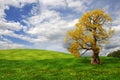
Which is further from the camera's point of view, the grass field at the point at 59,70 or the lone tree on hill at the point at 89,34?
the lone tree on hill at the point at 89,34

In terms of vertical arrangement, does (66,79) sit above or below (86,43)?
below

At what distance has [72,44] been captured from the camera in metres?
63.8

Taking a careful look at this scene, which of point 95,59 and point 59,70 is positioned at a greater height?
point 95,59

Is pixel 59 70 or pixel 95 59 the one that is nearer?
pixel 59 70

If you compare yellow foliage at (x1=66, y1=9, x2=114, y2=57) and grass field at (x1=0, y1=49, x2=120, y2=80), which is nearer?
grass field at (x1=0, y1=49, x2=120, y2=80)

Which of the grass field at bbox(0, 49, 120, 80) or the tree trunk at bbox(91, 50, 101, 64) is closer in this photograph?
the grass field at bbox(0, 49, 120, 80)

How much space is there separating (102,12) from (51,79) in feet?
119

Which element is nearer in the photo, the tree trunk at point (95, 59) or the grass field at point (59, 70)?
the grass field at point (59, 70)

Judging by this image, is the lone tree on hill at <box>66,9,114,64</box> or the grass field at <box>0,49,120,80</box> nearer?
the grass field at <box>0,49,120,80</box>

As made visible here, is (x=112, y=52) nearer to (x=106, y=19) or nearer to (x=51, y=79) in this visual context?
(x=106, y=19)

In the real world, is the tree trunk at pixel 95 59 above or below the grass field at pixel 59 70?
above

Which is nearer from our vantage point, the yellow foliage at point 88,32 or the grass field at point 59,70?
the grass field at point 59,70

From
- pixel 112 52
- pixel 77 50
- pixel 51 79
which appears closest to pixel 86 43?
pixel 77 50

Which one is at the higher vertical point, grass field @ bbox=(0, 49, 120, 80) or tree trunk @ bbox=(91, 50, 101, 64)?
tree trunk @ bbox=(91, 50, 101, 64)
